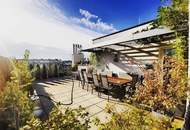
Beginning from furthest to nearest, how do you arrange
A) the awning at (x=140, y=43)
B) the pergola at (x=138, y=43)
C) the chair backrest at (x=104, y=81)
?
the chair backrest at (x=104, y=81) < the pergola at (x=138, y=43) < the awning at (x=140, y=43)

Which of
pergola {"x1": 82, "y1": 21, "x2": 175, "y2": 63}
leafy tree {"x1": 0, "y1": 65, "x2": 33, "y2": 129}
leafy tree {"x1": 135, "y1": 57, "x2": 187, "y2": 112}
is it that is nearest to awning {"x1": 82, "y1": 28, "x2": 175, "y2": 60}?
pergola {"x1": 82, "y1": 21, "x2": 175, "y2": 63}

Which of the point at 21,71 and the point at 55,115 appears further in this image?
the point at 21,71

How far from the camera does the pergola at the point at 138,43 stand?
4.84 meters

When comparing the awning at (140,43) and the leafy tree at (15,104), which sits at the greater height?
the awning at (140,43)

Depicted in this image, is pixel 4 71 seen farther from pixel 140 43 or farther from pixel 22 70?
pixel 140 43

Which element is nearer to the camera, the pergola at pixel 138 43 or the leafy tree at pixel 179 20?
the leafy tree at pixel 179 20

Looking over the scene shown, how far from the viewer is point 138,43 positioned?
19.8 ft

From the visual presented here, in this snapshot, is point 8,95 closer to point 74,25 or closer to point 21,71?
point 21,71

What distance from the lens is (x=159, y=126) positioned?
9.41 ft

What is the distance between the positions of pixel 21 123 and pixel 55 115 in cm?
133

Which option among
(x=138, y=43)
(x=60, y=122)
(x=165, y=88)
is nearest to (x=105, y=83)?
(x=138, y=43)

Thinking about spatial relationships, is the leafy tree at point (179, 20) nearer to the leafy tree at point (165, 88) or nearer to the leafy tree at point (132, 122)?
the leafy tree at point (165, 88)

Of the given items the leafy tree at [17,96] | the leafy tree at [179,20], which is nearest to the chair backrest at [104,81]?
the leafy tree at [179,20]

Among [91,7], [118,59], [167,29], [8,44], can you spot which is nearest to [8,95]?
[8,44]
